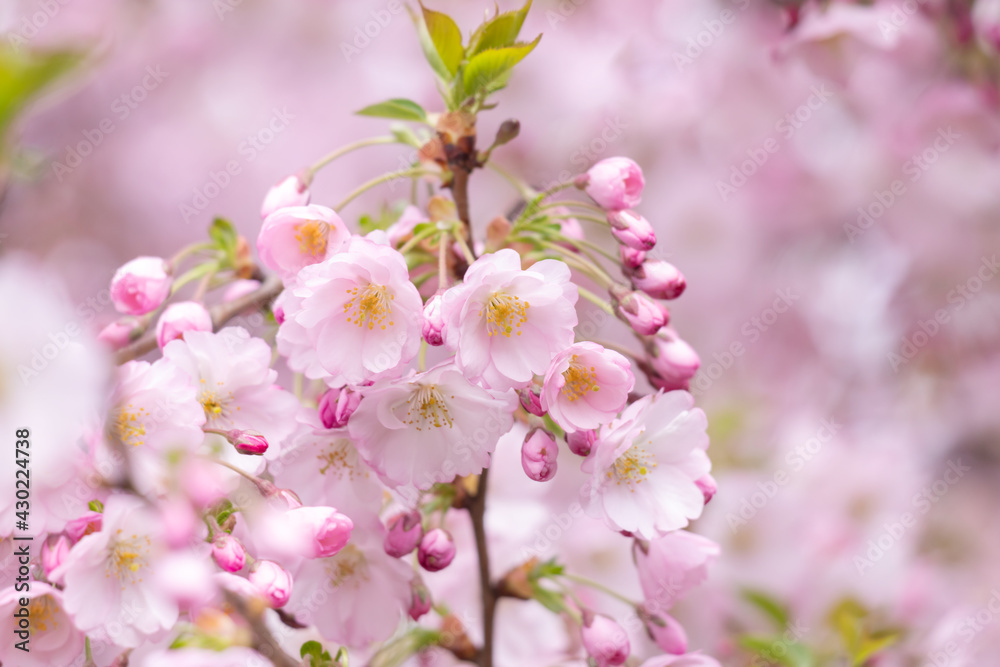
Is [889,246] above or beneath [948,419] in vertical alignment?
above

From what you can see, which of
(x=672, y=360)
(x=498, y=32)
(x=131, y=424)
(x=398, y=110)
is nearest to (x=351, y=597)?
(x=131, y=424)

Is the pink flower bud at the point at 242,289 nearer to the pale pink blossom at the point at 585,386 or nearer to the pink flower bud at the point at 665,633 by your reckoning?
the pale pink blossom at the point at 585,386

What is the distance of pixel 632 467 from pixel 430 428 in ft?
0.78

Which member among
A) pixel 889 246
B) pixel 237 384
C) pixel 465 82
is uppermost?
pixel 465 82

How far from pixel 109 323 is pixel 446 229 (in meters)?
0.46

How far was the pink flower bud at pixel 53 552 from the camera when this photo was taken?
0.80m

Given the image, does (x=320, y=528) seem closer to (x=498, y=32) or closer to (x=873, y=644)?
(x=498, y=32)

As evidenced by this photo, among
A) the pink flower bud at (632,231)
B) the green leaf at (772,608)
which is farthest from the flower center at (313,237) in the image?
the green leaf at (772,608)

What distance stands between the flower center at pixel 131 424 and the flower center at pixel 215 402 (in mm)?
91

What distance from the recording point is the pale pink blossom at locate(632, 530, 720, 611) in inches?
42.2

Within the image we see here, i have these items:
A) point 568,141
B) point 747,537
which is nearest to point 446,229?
point 747,537

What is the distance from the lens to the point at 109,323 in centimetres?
108

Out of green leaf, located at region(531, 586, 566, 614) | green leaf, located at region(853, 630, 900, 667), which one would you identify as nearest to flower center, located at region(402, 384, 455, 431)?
green leaf, located at region(531, 586, 566, 614)

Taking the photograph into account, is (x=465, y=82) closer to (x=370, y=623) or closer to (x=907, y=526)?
(x=370, y=623)
